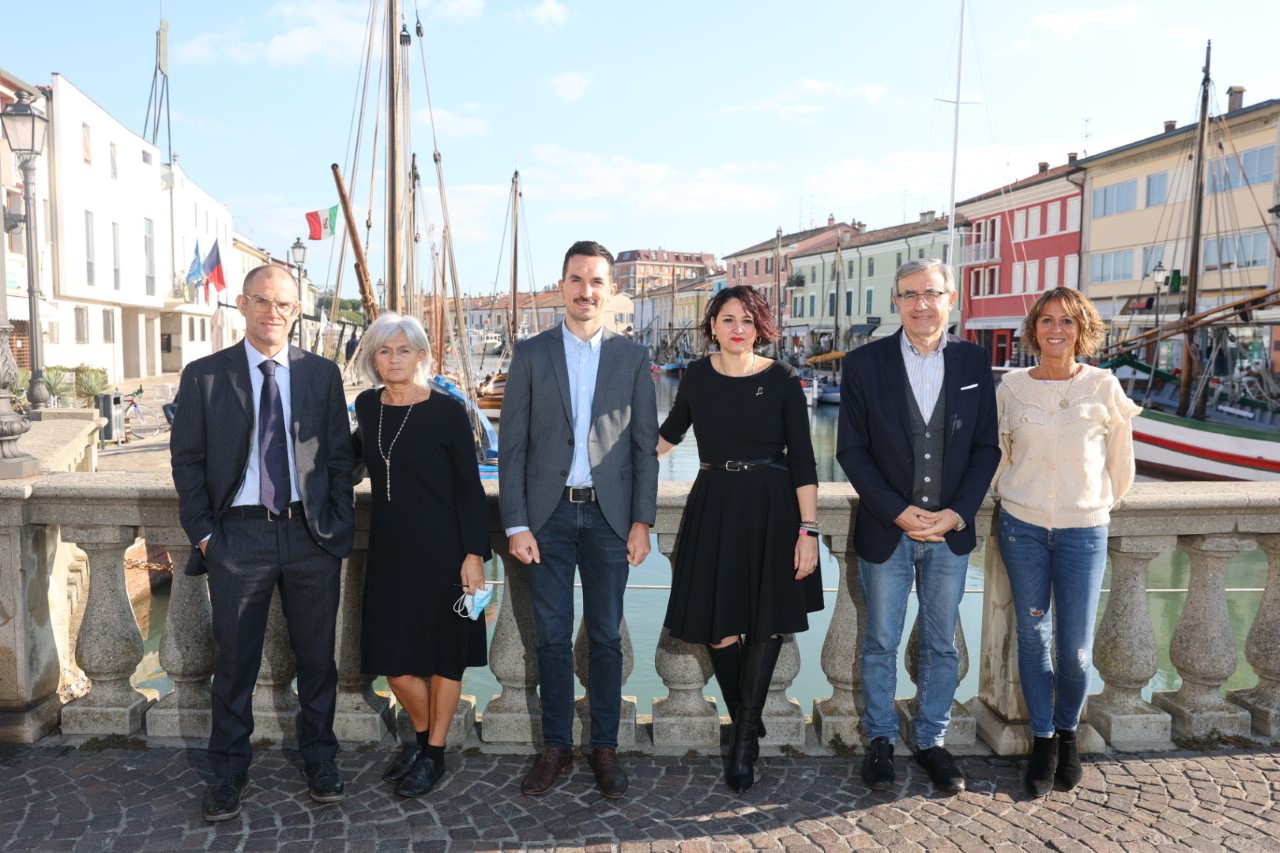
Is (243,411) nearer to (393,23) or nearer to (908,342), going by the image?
(908,342)

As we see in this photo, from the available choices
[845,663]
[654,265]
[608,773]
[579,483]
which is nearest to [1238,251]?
[845,663]

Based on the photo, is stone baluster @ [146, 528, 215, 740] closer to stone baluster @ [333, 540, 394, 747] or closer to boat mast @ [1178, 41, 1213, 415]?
stone baluster @ [333, 540, 394, 747]

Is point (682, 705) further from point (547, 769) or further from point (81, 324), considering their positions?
point (81, 324)

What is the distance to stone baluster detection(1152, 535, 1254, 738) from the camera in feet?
12.1

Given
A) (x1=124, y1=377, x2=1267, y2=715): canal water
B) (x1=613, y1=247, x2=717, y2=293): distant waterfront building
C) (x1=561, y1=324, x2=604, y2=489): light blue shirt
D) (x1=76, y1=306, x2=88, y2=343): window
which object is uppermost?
(x1=613, y1=247, x2=717, y2=293): distant waterfront building

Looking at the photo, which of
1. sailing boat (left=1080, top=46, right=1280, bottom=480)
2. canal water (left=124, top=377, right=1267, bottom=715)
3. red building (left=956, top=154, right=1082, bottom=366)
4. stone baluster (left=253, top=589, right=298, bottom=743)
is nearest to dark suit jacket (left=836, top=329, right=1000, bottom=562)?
stone baluster (left=253, top=589, right=298, bottom=743)

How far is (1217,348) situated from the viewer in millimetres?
23328

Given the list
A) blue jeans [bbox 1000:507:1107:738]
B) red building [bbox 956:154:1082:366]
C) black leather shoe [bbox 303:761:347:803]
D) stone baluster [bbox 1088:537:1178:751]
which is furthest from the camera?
red building [bbox 956:154:1082:366]

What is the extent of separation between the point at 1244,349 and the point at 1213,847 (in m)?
31.5

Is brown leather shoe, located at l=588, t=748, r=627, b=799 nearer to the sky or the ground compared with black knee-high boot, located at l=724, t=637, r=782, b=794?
nearer to the ground

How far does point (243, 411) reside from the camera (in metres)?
3.15

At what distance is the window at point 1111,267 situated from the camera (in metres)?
38.0

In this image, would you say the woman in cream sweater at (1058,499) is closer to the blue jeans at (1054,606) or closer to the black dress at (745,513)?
the blue jeans at (1054,606)

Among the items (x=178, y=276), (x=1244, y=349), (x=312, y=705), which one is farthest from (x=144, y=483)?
(x=178, y=276)
